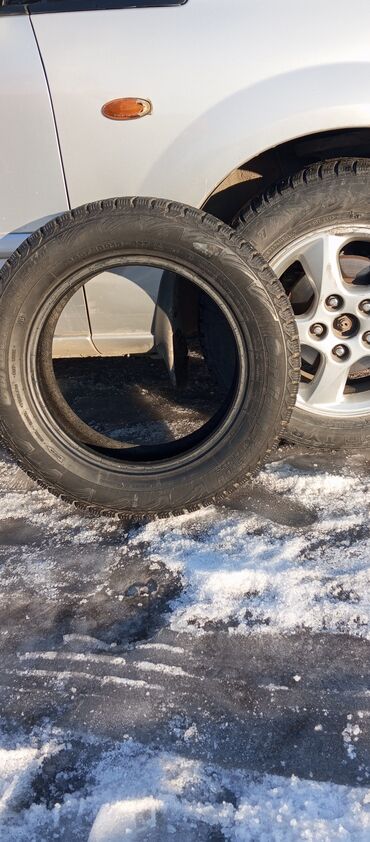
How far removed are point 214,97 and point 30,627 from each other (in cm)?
189

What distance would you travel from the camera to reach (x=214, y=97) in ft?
7.67

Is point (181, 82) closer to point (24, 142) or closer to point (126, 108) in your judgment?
point (126, 108)

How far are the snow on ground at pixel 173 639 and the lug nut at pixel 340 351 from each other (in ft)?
1.55

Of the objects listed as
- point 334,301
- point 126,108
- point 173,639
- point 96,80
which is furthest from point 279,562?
point 96,80

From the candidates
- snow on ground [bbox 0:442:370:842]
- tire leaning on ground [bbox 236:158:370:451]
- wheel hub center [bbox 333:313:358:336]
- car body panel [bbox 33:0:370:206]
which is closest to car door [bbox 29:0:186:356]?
car body panel [bbox 33:0:370:206]

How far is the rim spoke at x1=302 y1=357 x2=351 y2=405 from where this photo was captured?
2.76 metres

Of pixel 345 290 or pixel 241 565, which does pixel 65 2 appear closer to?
pixel 345 290

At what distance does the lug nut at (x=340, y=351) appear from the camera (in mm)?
2732

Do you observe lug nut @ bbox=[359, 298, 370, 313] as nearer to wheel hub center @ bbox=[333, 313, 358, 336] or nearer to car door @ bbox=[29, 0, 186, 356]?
wheel hub center @ bbox=[333, 313, 358, 336]

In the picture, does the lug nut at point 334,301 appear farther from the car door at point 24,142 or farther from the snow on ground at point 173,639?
the car door at point 24,142

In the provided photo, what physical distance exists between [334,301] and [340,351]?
209 millimetres

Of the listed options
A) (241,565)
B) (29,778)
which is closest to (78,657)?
(29,778)

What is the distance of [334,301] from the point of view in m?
2.66

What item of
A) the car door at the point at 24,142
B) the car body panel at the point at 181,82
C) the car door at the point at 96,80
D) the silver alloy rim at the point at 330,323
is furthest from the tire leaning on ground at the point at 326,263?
the car door at the point at 24,142
